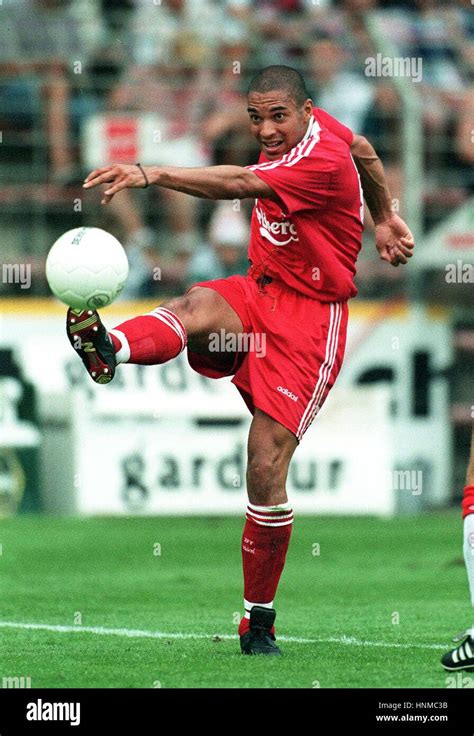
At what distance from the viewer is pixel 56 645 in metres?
6.80

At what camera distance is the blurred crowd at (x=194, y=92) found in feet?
46.4

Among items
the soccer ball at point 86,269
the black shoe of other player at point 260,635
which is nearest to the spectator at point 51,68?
the soccer ball at point 86,269

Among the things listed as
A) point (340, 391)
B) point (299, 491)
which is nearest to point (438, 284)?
point (340, 391)

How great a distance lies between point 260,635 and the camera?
6605 mm

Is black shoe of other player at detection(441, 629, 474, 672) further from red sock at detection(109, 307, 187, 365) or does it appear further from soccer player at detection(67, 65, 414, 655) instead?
red sock at detection(109, 307, 187, 365)

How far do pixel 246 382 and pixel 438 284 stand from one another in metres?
7.39

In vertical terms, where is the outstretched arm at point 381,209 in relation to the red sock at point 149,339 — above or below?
above

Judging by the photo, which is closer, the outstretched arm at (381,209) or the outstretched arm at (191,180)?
the outstretched arm at (191,180)

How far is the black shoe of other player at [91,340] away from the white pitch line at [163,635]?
4.77 feet

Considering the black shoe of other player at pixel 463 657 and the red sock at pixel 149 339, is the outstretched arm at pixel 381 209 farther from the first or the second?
the black shoe of other player at pixel 463 657

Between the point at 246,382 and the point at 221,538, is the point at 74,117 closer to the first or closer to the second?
the point at 221,538

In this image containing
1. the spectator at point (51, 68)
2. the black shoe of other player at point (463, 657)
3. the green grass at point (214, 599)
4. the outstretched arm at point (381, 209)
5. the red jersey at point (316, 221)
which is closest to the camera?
the black shoe of other player at point (463, 657)

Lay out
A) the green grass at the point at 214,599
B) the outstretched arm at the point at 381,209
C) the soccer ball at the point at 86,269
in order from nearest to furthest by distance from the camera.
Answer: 1. the green grass at the point at 214,599
2. the soccer ball at the point at 86,269
3. the outstretched arm at the point at 381,209

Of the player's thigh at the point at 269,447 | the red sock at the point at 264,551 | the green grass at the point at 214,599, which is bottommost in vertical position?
the green grass at the point at 214,599
